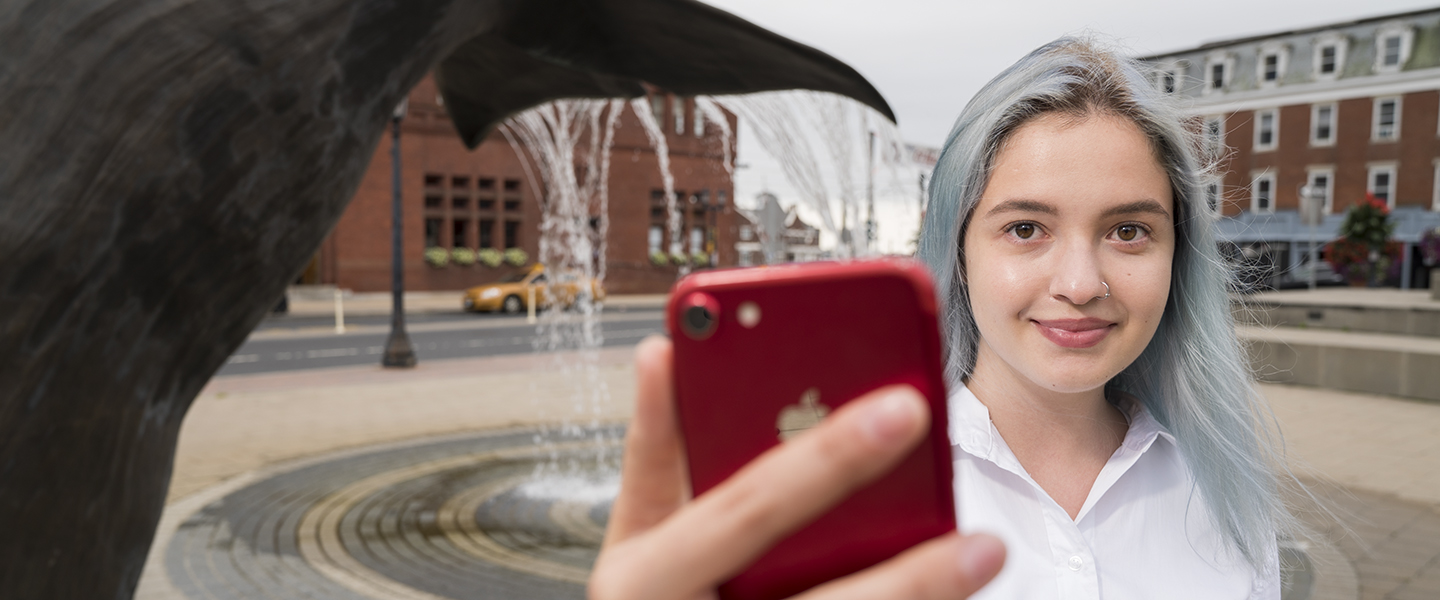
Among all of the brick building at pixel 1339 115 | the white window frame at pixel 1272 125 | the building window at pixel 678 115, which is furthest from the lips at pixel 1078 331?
the white window frame at pixel 1272 125

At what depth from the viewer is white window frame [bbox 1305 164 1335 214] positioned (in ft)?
116

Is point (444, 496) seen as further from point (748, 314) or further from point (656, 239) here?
point (656, 239)

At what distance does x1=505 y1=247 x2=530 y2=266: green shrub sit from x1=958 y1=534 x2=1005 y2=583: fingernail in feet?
110

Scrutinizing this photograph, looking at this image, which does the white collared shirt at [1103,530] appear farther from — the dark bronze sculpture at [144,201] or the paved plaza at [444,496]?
the dark bronze sculpture at [144,201]

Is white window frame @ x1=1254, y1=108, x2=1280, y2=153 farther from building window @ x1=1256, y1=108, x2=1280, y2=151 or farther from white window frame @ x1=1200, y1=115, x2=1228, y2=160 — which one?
white window frame @ x1=1200, y1=115, x2=1228, y2=160

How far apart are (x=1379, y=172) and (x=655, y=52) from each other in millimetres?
Result: 40517

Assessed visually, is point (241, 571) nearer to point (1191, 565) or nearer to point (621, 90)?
point (621, 90)

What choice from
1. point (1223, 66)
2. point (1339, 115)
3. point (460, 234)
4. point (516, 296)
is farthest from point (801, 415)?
point (1223, 66)

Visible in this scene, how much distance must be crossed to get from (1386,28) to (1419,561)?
126 ft

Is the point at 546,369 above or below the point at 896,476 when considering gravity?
below

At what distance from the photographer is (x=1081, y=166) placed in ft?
4.04

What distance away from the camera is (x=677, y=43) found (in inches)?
123

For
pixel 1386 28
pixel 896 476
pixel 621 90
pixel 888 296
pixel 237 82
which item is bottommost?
pixel 896 476

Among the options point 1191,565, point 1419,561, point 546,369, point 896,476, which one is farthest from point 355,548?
point 546,369
